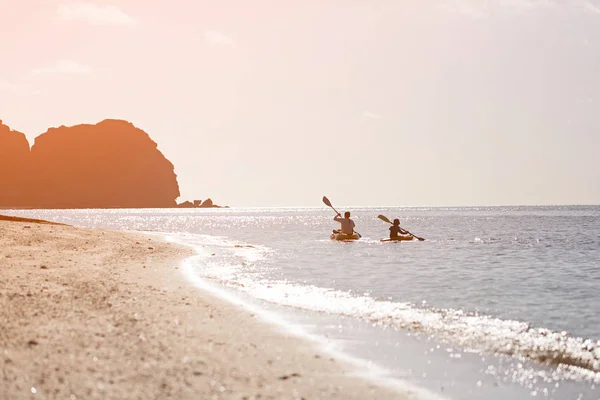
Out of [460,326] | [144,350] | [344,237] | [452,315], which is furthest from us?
[344,237]

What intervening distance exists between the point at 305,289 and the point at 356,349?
812 cm

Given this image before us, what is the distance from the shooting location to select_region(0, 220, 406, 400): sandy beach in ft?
21.2

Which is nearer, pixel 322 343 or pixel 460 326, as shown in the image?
pixel 322 343

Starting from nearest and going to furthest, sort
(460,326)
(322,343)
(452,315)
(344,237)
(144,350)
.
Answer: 1. (144,350)
2. (322,343)
3. (460,326)
4. (452,315)
5. (344,237)

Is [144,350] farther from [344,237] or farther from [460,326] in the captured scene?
[344,237]

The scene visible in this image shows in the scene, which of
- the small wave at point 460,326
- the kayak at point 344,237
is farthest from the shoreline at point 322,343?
the kayak at point 344,237

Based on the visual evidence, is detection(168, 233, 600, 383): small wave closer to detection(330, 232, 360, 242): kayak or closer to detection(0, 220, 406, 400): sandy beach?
detection(0, 220, 406, 400): sandy beach

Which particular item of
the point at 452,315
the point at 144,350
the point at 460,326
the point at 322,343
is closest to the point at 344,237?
the point at 452,315

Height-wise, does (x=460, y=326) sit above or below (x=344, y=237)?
below

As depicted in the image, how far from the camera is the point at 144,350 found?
26.2 feet

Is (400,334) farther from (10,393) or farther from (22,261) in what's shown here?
(22,261)

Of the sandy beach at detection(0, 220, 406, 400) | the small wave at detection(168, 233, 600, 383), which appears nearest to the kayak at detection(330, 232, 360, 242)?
the small wave at detection(168, 233, 600, 383)

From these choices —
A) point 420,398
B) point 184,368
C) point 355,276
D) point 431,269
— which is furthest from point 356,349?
point 431,269

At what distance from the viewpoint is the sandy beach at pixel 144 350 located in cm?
647
